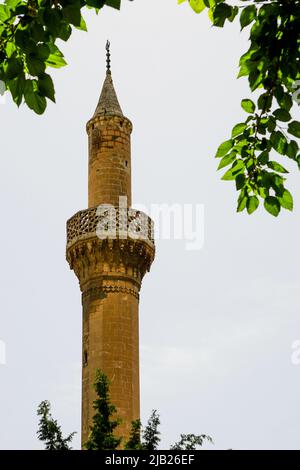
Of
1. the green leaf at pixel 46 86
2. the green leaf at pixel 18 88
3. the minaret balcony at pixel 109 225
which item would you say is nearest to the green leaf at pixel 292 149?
the green leaf at pixel 46 86

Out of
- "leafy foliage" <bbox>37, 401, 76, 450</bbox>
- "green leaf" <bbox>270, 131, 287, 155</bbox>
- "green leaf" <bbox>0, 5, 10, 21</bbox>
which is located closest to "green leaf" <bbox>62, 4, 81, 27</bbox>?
"green leaf" <bbox>0, 5, 10, 21</bbox>

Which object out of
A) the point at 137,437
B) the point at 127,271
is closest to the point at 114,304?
the point at 127,271

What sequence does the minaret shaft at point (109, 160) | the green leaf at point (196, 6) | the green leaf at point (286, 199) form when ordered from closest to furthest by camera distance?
the green leaf at point (286, 199), the green leaf at point (196, 6), the minaret shaft at point (109, 160)

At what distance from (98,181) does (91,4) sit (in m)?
17.1

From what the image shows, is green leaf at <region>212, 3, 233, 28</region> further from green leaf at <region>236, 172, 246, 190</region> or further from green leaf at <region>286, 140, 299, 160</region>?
green leaf at <region>236, 172, 246, 190</region>

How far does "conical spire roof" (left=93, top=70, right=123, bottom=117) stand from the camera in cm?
2227

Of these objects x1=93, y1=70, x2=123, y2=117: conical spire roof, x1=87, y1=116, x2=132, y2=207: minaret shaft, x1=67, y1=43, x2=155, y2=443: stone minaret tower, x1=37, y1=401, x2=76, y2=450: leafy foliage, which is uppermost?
x1=93, y1=70, x2=123, y2=117: conical spire roof

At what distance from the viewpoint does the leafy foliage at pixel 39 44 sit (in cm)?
449

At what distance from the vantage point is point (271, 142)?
209 inches

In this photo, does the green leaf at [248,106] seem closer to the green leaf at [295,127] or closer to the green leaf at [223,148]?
the green leaf at [223,148]

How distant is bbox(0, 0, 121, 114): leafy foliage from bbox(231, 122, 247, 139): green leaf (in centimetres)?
116

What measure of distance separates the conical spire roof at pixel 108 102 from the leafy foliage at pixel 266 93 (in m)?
16.8

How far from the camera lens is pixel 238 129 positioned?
5.47 m
